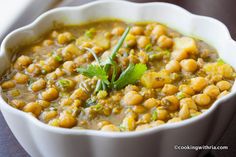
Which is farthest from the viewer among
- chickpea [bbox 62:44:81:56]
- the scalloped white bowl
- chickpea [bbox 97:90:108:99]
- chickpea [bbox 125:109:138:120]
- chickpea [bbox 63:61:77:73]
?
chickpea [bbox 62:44:81:56]

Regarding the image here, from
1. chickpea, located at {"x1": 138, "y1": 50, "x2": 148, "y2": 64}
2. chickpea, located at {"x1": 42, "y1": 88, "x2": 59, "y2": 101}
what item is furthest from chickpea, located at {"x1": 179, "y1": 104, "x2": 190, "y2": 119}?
chickpea, located at {"x1": 42, "y1": 88, "x2": 59, "y2": 101}

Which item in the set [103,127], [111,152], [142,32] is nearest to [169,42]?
[142,32]

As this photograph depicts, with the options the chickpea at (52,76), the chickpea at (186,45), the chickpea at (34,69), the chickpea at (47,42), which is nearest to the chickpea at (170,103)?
the chickpea at (186,45)

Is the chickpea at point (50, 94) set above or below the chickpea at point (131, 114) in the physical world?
above

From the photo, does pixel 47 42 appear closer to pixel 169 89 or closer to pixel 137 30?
pixel 137 30

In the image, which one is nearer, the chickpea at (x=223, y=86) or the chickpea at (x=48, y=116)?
the chickpea at (x=48, y=116)

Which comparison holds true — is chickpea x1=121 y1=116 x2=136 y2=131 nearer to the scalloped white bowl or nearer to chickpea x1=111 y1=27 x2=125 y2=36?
the scalloped white bowl

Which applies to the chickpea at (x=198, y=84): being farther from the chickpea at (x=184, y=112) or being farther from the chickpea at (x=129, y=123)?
the chickpea at (x=129, y=123)

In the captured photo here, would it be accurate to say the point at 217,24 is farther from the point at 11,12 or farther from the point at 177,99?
the point at 11,12

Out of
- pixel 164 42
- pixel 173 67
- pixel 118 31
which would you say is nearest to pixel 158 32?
pixel 164 42
